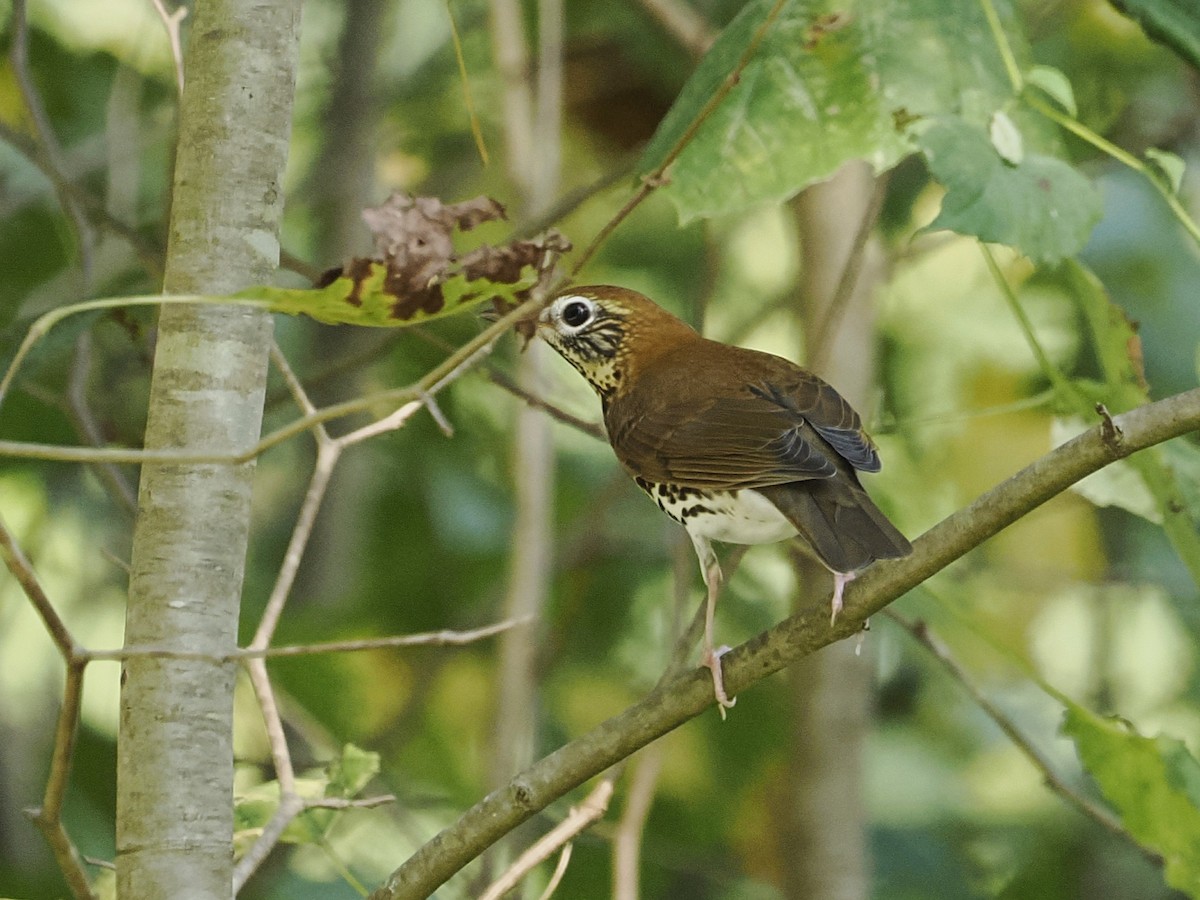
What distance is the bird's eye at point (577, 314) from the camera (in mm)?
3392

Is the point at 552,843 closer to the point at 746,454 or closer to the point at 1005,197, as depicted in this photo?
the point at 746,454

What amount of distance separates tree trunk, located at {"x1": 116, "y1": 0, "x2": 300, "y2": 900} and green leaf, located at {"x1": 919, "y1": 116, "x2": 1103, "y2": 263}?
0.99 meters

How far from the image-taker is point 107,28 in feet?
17.6

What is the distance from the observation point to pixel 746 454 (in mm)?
2697

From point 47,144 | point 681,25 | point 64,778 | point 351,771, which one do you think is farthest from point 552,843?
point 681,25

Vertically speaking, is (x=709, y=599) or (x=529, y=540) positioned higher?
(x=529, y=540)

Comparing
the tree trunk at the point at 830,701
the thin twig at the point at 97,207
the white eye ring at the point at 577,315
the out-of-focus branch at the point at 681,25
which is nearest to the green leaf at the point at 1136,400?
the tree trunk at the point at 830,701

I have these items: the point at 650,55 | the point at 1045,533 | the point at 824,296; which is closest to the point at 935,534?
the point at 824,296

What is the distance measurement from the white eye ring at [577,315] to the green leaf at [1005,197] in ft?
3.73

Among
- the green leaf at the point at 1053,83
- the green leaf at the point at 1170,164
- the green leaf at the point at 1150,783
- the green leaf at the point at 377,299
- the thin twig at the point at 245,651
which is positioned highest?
the green leaf at the point at 1053,83

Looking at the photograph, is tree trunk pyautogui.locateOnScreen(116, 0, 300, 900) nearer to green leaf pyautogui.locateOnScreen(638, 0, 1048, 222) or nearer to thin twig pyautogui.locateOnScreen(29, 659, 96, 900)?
thin twig pyautogui.locateOnScreen(29, 659, 96, 900)

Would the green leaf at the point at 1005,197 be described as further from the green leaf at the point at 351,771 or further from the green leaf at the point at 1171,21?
the green leaf at the point at 351,771

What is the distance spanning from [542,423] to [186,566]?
204cm

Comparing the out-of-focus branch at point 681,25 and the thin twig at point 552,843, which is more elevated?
the out-of-focus branch at point 681,25
